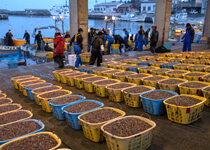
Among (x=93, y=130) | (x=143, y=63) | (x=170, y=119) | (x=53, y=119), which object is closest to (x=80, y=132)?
(x=93, y=130)

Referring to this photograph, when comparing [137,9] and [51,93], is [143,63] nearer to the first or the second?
[51,93]

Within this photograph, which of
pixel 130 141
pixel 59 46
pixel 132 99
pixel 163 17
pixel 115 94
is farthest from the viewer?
pixel 163 17

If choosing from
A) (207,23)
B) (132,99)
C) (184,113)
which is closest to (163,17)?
(207,23)

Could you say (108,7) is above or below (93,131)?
above

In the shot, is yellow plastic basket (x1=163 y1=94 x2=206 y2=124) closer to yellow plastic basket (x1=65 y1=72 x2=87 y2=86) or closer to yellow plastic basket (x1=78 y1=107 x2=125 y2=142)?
yellow plastic basket (x1=78 y1=107 x2=125 y2=142)

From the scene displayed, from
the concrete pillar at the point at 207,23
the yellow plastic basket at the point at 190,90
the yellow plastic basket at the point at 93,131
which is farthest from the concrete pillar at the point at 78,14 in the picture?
A: the concrete pillar at the point at 207,23

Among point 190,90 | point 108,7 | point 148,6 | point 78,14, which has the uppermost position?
point 108,7

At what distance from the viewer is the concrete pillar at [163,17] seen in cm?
1234

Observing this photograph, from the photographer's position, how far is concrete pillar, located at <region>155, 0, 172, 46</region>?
40.5ft

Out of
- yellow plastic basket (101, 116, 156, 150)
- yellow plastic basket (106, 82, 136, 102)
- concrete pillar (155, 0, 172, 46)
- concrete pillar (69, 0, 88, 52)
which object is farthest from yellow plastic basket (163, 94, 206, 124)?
concrete pillar (155, 0, 172, 46)

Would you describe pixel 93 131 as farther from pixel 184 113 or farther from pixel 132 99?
pixel 184 113

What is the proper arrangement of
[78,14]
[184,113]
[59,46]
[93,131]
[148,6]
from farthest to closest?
[148,6], [78,14], [59,46], [184,113], [93,131]

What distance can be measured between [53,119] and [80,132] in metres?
0.83

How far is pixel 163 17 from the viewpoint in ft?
41.1
